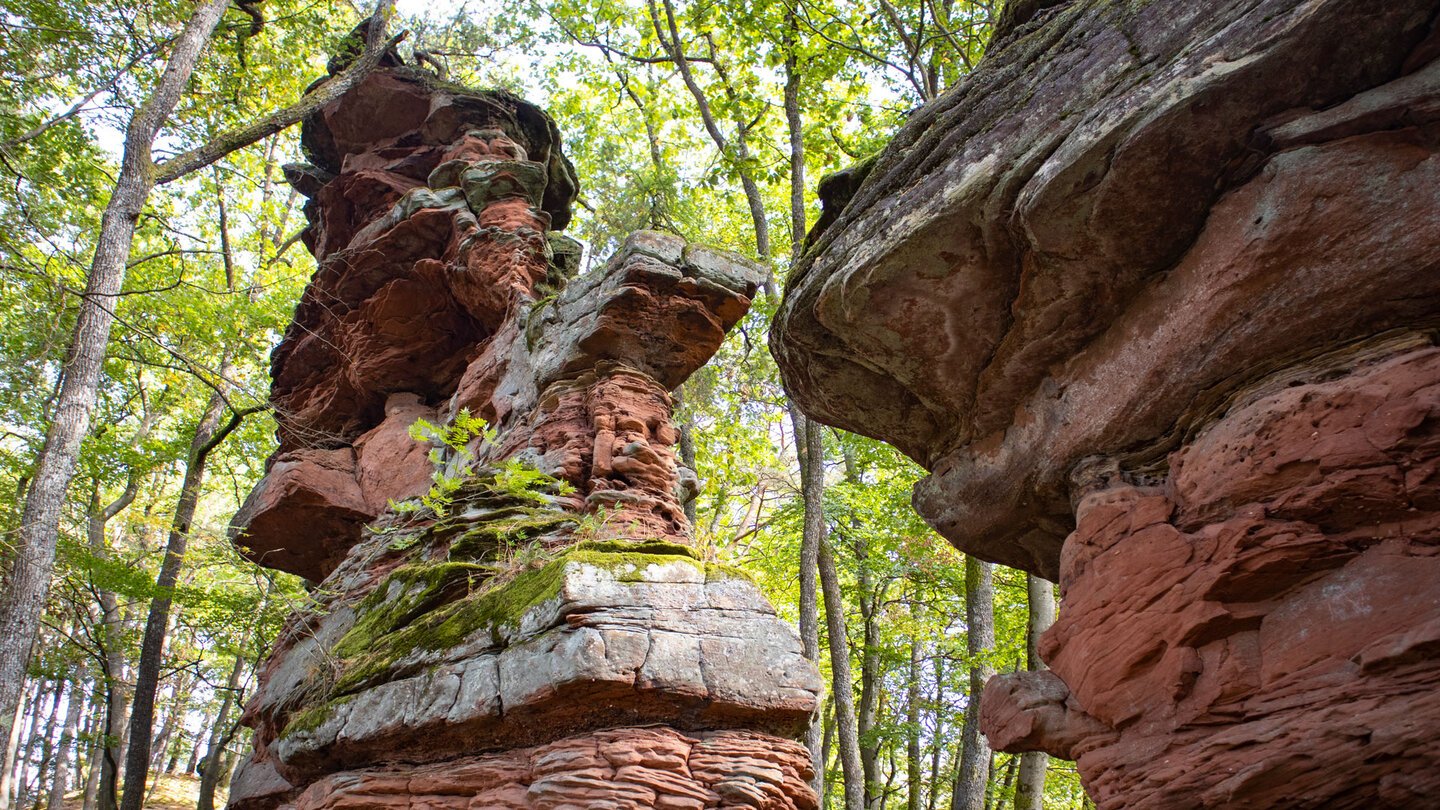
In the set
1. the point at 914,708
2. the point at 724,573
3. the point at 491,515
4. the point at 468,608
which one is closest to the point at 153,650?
the point at 491,515

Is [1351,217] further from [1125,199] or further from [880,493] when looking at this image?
[880,493]

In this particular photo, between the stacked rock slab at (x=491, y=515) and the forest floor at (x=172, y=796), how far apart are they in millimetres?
14724

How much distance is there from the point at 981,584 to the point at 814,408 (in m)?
7.07

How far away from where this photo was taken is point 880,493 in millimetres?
15547

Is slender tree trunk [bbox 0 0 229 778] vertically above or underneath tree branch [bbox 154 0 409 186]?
underneath

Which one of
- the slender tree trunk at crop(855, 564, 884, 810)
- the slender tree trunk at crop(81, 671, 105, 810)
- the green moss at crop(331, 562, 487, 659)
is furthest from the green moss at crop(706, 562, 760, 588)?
the slender tree trunk at crop(81, 671, 105, 810)

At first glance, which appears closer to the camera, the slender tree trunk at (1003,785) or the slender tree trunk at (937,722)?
the slender tree trunk at (1003,785)

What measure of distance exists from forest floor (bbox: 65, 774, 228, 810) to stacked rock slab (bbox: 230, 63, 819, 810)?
48.3 feet

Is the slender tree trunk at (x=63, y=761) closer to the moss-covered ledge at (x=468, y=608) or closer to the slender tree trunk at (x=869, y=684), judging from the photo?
the moss-covered ledge at (x=468, y=608)

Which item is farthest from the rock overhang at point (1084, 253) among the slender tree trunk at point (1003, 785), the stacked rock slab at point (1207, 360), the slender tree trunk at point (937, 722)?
the slender tree trunk at point (937, 722)

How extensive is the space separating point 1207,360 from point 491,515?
6012mm

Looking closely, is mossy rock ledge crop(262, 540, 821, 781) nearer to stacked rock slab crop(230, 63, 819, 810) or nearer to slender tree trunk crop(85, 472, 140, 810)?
stacked rock slab crop(230, 63, 819, 810)

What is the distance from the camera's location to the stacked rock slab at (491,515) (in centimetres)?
515

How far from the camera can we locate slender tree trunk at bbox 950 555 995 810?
10148 mm
